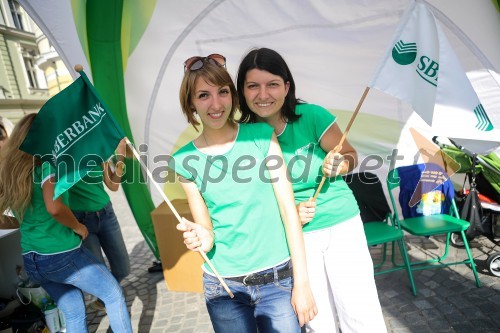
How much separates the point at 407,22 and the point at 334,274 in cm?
155

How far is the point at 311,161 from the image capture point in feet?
5.96

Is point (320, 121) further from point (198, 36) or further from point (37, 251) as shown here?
point (198, 36)

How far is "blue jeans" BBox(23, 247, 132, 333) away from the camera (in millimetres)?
2275

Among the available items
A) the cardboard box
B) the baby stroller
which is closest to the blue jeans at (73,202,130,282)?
the cardboard box

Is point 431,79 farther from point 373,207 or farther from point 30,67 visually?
point 30,67

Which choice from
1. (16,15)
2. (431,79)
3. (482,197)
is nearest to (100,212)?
(431,79)

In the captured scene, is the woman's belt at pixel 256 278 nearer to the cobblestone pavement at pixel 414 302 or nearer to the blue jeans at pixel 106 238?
the cobblestone pavement at pixel 414 302

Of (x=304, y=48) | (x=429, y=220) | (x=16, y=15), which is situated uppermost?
(x=16, y=15)

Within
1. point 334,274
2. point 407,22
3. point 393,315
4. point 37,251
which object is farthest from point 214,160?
point 393,315

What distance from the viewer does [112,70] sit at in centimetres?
378

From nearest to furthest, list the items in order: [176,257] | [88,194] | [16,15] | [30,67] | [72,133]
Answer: [72,133], [88,194], [176,257], [16,15], [30,67]

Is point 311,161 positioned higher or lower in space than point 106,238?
higher

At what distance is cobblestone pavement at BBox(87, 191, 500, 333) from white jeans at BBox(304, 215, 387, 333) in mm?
1152

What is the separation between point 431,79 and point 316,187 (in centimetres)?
89
